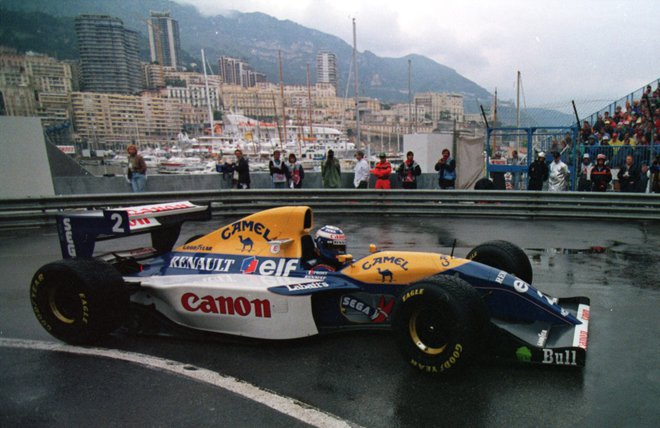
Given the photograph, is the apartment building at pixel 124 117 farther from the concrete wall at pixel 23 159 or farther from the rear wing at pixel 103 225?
the rear wing at pixel 103 225

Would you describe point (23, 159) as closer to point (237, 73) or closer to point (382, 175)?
point (382, 175)

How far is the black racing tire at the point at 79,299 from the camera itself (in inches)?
179

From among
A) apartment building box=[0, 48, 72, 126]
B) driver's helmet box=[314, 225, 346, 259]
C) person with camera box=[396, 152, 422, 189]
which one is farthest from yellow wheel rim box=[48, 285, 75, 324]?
apartment building box=[0, 48, 72, 126]

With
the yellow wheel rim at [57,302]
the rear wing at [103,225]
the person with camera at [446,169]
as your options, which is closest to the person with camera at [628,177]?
the person with camera at [446,169]

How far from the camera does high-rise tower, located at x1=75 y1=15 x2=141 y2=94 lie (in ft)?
135

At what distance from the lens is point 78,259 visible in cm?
482

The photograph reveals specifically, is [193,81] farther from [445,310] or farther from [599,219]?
→ [445,310]

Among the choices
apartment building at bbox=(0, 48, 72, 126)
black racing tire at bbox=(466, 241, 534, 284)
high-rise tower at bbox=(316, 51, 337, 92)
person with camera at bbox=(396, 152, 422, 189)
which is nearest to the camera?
black racing tire at bbox=(466, 241, 534, 284)

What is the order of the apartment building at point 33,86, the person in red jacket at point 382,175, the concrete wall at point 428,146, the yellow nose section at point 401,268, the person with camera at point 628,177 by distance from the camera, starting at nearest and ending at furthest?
the yellow nose section at point 401,268
the person with camera at point 628,177
the person in red jacket at point 382,175
the apartment building at point 33,86
the concrete wall at point 428,146

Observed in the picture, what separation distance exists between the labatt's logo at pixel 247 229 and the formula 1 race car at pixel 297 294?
1 cm

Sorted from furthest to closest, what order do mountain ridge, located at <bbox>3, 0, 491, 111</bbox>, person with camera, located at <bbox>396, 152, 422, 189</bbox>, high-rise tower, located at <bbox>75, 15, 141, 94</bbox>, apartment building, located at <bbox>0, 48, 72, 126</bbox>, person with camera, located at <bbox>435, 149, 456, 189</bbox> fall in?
mountain ridge, located at <bbox>3, 0, 491, 111</bbox>
high-rise tower, located at <bbox>75, 15, 141, 94</bbox>
apartment building, located at <bbox>0, 48, 72, 126</bbox>
person with camera, located at <bbox>396, 152, 422, 189</bbox>
person with camera, located at <bbox>435, 149, 456, 189</bbox>

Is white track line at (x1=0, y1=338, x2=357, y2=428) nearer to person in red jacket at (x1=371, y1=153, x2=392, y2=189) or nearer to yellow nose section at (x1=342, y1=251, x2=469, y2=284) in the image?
yellow nose section at (x1=342, y1=251, x2=469, y2=284)

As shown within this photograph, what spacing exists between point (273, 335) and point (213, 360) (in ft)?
1.98

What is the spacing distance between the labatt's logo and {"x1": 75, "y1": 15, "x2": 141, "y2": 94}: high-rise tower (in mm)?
39365
